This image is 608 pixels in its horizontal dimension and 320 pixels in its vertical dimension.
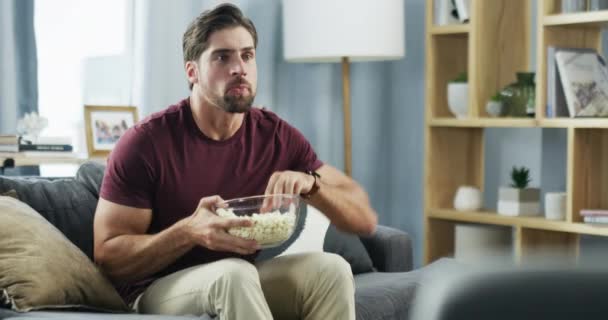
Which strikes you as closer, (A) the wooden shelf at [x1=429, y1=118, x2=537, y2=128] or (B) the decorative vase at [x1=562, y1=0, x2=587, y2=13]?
(B) the decorative vase at [x1=562, y1=0, x2=587, y2=13]

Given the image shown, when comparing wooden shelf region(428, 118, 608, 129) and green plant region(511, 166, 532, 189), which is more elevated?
wooden shelf region(428, 118, 608, 129)

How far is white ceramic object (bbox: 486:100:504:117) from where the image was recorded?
143 inches

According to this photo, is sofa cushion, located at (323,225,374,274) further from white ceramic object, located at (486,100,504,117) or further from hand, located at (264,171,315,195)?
white ceramic object, located at (486,100,504,117)

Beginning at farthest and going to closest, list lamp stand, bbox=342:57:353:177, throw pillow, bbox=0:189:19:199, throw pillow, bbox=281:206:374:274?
lamp stand, bbox=342:57:353:177 < throw pillow, bbox=281:206:374:274 < throw pillow, bbox=0:189:19:199

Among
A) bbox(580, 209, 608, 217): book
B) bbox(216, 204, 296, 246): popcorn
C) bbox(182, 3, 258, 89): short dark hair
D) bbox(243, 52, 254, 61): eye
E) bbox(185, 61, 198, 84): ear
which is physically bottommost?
bbox(580, 209, 608, 217): book

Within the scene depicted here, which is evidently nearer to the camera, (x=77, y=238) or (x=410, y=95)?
(x=77, y=238)

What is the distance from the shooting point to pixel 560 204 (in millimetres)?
3480

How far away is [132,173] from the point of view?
220cm

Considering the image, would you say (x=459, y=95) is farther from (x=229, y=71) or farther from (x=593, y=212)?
(x=229, y=71)

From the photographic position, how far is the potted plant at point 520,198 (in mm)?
3592

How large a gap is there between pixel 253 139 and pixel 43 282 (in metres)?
0.65

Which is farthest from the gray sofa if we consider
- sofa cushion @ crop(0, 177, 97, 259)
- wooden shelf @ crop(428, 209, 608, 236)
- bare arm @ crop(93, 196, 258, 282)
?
wooden shelf @ crop(428, 209, 608, 236)

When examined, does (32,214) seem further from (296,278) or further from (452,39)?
(452,39)

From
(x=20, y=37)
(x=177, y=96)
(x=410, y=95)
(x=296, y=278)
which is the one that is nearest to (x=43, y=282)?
(x=296, y=278)
